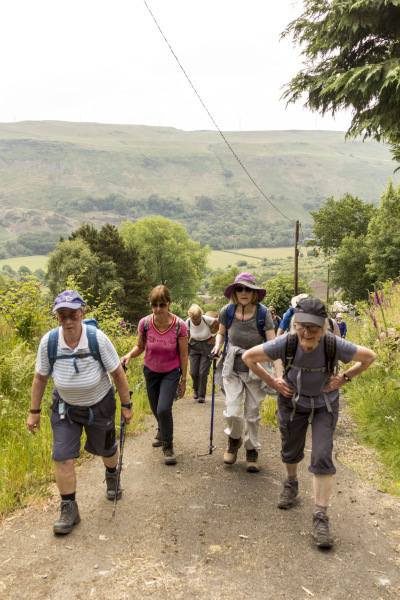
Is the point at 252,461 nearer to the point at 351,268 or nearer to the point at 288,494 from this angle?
the point at 288,494

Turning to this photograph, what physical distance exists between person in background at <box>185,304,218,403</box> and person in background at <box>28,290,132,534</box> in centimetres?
390

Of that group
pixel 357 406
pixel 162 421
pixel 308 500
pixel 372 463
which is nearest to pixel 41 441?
pixel 162 421

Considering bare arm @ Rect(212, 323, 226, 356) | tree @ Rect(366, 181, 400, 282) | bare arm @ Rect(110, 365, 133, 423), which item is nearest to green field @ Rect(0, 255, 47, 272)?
tree @ Rect(366, 181, 400, 282)

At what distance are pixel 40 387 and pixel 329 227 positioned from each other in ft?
167

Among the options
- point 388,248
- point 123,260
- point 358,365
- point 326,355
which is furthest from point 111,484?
point 123,260

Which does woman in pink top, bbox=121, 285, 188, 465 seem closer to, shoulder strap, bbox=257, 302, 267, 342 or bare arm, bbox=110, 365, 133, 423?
shoulder strap, bbox=257, 302, 267, 342

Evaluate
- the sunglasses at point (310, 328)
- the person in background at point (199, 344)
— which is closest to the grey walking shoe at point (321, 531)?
the sunglasses at point (310, 328)

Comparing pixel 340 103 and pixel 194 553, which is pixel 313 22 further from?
pixel 194 553

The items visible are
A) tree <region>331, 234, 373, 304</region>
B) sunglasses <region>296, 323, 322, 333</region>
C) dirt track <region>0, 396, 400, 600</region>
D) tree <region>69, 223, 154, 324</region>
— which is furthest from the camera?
tree <region>69, 223, 154, 324</region>

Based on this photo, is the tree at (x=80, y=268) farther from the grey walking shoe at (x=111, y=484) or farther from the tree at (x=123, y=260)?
the grey walking shoe at (x=111, y=484)

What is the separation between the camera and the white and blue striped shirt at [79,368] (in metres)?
3.57

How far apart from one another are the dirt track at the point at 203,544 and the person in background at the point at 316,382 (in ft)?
1.07

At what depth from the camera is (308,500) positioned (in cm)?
418

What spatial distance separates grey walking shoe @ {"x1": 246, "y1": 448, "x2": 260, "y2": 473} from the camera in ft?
15.6
